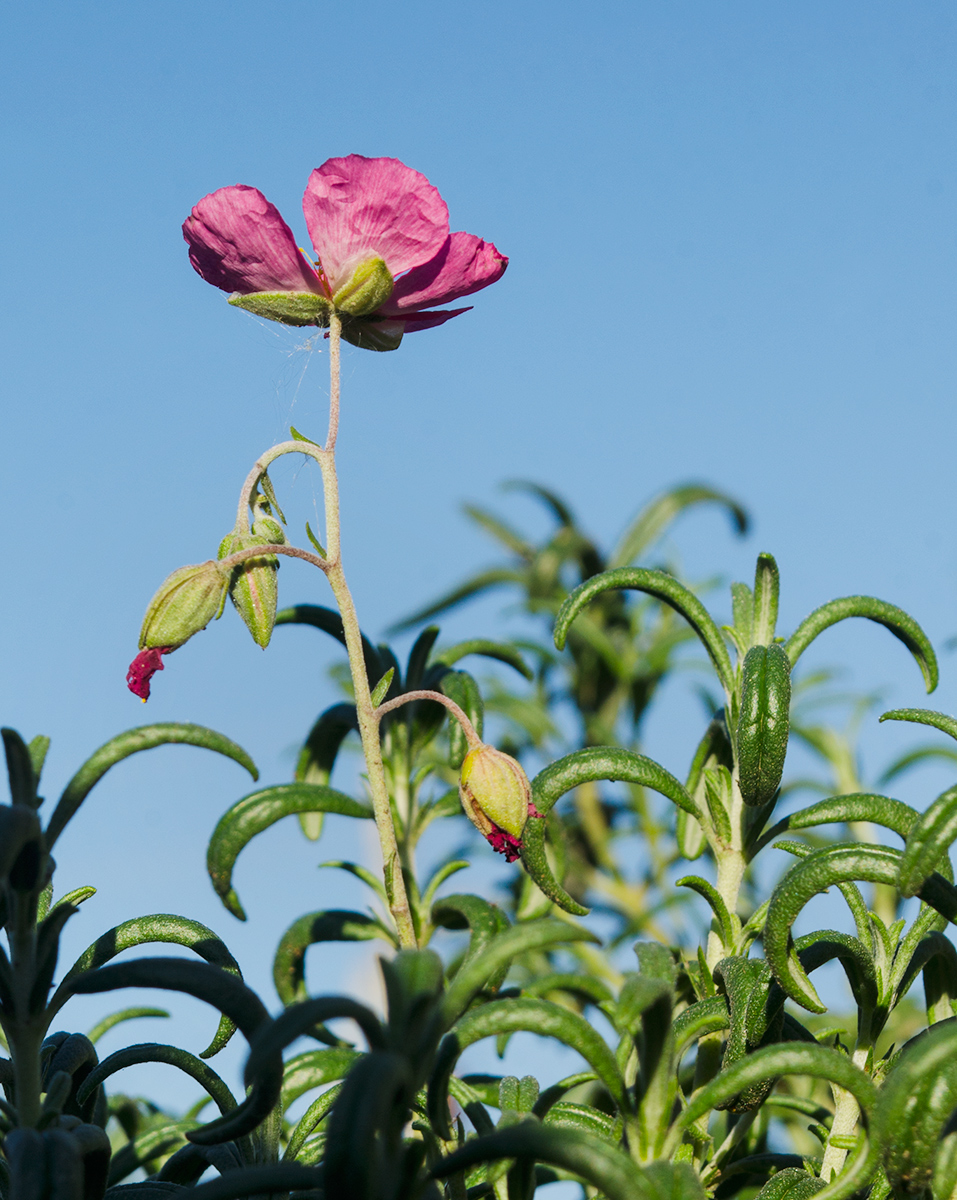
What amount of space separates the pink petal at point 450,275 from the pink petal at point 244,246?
11cm

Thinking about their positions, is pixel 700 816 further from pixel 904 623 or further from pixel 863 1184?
pixel 863 1184

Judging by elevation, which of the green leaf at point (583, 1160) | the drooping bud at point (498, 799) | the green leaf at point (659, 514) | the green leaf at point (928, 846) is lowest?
the green leaf at point (583, 1160)

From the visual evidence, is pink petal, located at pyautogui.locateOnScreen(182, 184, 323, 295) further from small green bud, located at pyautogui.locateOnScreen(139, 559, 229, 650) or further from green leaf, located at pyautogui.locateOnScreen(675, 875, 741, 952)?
green leaf, located at pyautogui.locateOnScreen(675, 875, 741, 952)

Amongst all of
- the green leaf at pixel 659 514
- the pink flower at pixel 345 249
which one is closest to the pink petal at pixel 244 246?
the pink flower at pixel 345 249

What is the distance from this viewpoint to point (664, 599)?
5.20ft

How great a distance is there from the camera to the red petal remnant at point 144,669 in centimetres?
153

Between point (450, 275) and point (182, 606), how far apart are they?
575 mm

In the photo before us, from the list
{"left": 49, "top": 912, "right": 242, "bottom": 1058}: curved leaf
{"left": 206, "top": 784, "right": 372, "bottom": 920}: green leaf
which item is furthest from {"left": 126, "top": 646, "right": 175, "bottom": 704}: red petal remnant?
{"left": 49, "top": 912, "right": 242, "bottom": 1058}: curved leaf

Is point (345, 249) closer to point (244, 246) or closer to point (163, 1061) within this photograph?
point (244, 246)

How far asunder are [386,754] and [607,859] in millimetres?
1466

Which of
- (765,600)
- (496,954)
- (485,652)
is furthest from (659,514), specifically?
(496,954)

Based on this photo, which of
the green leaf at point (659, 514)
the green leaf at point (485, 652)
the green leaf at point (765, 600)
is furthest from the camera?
the green leaf at point (659, 514)

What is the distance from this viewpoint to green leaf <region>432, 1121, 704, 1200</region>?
2.87ft

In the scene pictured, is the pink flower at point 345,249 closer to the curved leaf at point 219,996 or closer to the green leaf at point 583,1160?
the curved leaf at point 219,996
